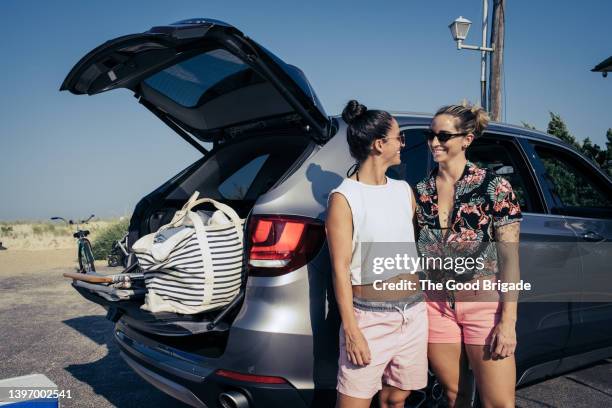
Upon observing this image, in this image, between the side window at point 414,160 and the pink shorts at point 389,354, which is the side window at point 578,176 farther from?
the pink shorts at point 389,354

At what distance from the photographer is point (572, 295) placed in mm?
3285

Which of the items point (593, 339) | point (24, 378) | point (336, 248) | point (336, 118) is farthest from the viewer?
point (593, 339)

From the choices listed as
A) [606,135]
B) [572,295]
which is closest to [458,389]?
[572,295]

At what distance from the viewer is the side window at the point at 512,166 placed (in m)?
3.39

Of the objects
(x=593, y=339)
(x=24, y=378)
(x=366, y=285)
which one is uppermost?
(x=366, y=285)

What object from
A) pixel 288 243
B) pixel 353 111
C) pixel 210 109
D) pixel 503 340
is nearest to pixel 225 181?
pixel 210 109

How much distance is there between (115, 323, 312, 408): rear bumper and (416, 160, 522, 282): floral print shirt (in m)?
0.84

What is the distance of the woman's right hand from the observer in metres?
2.12

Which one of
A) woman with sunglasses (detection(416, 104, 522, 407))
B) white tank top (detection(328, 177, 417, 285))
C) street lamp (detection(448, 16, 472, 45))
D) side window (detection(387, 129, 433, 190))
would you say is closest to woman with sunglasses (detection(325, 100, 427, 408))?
white tank top (detection(328, 177, 417, 285))

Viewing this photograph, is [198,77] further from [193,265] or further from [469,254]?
[469,254]

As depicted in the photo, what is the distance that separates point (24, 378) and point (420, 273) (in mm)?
1574

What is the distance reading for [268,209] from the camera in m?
2.40

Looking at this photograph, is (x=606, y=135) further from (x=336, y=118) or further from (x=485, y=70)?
(x=336, y=118)

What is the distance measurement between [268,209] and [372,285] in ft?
1.80
